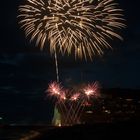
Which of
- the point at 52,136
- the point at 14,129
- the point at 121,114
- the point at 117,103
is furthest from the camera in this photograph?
the point at 117,103

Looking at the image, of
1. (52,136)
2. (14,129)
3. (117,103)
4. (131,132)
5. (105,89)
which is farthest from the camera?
(105,89)

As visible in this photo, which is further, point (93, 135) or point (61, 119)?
point (61, 119)

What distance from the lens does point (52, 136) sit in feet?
170

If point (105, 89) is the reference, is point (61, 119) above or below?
below

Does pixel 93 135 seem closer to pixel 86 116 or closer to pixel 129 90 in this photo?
pixel 86 116

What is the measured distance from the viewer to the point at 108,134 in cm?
4684

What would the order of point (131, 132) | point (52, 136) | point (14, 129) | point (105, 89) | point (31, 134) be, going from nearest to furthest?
point (131, 132)
point (52, 136)
point (31, 134)
point (14, 129)
point (105, 89)

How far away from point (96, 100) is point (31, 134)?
102 meters

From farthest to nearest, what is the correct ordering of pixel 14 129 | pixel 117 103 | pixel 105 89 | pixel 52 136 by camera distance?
pixel 105 89 < pixel 117 103 < pixel 14 129 < pixel 52 136

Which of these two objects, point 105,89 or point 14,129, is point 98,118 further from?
point 14,129

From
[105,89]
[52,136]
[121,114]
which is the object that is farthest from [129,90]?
[52,136]

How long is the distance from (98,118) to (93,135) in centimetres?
9843

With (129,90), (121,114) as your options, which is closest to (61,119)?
(121,114)

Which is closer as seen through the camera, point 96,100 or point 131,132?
point 131,132
